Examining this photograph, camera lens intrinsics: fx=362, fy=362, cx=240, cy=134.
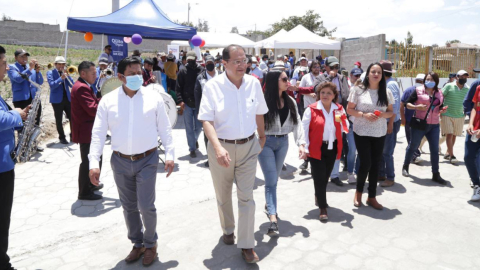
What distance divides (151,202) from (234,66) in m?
1.46

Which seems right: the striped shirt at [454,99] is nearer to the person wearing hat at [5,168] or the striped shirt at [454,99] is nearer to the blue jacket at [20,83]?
the person wearing hat at [5,168]

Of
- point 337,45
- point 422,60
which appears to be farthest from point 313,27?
point 422,60

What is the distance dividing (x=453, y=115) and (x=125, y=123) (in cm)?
648

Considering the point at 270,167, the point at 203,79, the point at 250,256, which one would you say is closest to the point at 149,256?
the point at 250,256

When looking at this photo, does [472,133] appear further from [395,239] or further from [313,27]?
[313,27]

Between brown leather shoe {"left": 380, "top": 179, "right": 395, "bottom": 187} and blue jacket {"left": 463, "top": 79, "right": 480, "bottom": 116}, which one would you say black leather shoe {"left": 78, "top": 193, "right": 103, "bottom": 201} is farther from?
blue jacket {"left": 463, "top": 79, "right": 480, "bottom": 116}

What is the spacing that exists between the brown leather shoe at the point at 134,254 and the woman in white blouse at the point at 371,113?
9.55 ft

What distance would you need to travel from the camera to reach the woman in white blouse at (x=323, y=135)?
4383 mm

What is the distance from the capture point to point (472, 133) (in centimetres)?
488

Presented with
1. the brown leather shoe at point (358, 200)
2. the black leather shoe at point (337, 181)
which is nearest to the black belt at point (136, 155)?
the brown leather shoe at point (358, 200)

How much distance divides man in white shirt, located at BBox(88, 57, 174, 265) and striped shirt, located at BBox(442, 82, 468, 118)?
20.1 feet

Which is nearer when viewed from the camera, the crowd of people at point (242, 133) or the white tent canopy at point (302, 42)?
the crowd of people at point (242, 133)

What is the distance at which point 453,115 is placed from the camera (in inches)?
279

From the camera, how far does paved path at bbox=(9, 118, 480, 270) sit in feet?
11.5
